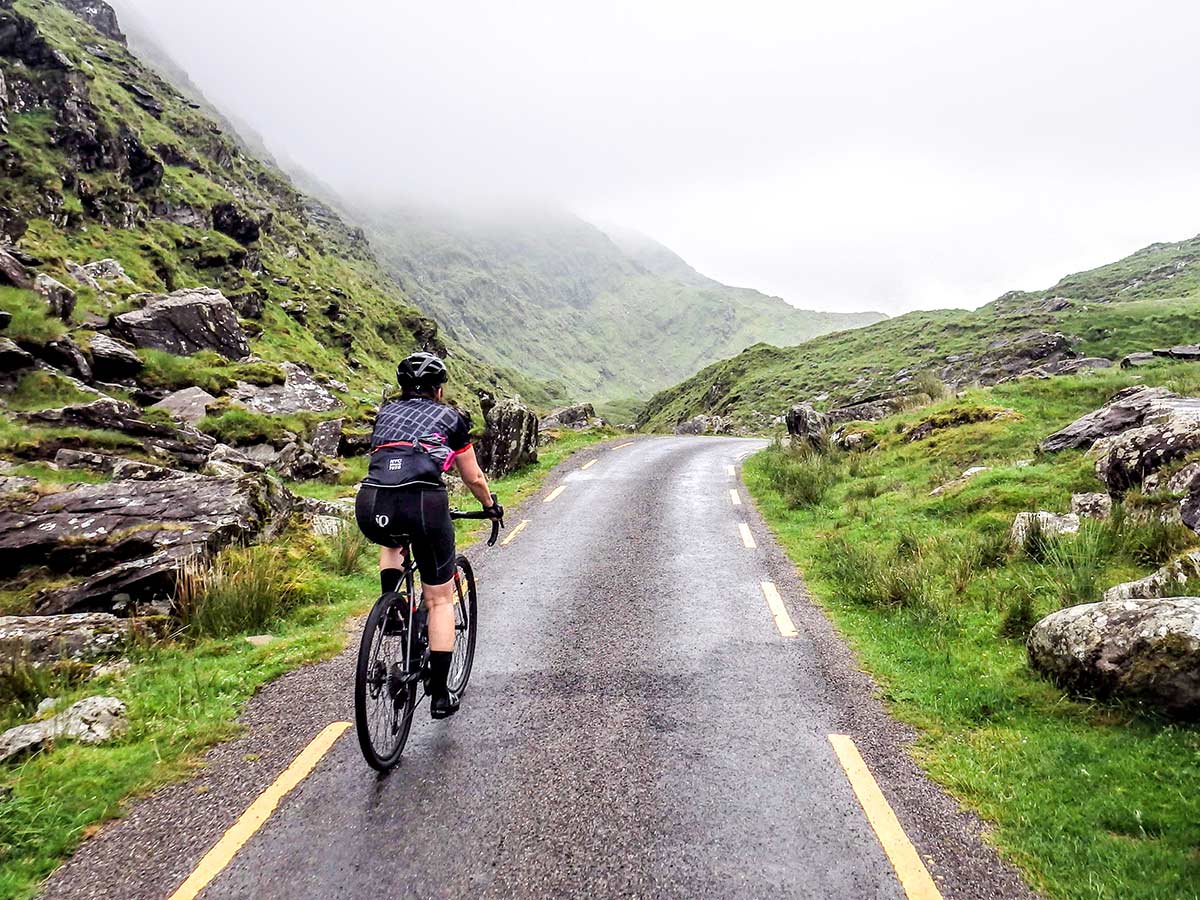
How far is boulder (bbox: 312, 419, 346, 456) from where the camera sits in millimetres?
17938

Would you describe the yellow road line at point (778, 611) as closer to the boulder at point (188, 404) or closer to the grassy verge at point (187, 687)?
→ the grassy verge at point (187, 687)

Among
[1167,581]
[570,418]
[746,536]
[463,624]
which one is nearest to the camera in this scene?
[1167,581]

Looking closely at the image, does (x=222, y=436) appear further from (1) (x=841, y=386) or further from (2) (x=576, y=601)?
(1) (x=841, y=386)

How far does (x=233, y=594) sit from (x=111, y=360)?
12743mm

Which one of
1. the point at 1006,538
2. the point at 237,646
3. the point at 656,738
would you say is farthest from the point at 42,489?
the point at 1006,538

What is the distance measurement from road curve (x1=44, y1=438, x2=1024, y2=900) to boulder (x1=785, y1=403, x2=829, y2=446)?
48.0 ft

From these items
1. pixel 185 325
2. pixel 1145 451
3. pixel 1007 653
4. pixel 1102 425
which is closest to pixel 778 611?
pixel 1007 653

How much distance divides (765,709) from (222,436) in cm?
1522

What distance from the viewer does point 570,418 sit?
40938mm

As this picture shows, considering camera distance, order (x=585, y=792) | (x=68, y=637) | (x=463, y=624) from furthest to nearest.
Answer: (x=68, y=637) → (x=463, y=624) → (x=585, y=792)

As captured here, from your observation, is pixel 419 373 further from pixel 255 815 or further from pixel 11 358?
pixel 11 358

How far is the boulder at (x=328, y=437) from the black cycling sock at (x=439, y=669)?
1451 centimetres

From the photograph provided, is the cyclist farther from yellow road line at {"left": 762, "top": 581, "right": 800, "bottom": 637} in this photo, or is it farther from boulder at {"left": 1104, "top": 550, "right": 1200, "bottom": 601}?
boulder at {"left": 1104, "top": 550, "right": 1200, "bottom": 601}

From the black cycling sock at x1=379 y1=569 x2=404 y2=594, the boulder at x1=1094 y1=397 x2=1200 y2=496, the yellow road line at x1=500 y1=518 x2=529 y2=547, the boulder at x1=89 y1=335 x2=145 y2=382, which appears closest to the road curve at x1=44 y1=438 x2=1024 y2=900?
the black cycling sock at x1=379 y1=569 x2=404 y2=594
